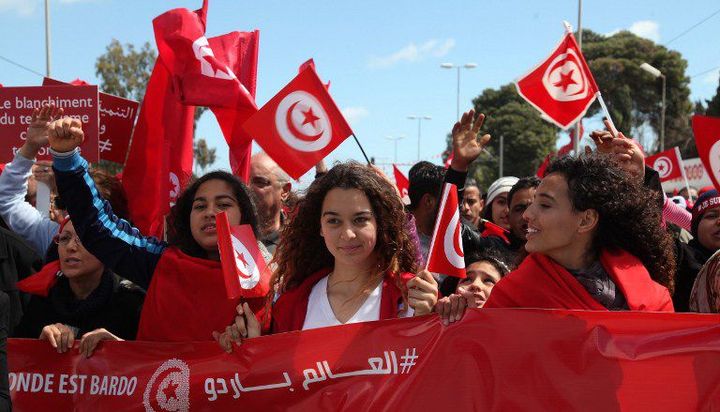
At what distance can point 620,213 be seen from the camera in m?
3.08

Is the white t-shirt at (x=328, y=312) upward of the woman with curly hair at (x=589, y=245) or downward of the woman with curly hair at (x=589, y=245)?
downward

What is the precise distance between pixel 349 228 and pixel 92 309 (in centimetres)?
133

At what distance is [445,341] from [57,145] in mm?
1987

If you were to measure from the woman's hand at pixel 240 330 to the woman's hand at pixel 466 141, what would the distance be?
1.08 metres

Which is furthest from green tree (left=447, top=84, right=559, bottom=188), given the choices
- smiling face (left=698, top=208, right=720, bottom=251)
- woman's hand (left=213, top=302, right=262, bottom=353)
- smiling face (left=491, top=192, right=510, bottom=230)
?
woman's hand (left=213, top=302, right=262, bottom=353)

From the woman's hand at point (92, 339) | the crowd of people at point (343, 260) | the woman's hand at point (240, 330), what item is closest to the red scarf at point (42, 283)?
the crowd of people at point (343, 260)

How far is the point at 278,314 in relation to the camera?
140 inches

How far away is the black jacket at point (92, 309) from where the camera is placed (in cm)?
394

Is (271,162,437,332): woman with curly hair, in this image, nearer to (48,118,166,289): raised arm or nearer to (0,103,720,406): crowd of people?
(0,103,720,406): crowd of people

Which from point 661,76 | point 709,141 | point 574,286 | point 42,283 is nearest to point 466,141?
point 574,286

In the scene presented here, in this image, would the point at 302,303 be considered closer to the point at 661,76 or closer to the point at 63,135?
the point at 63,135

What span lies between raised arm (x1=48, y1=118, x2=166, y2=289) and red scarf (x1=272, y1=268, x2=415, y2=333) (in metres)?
0.76

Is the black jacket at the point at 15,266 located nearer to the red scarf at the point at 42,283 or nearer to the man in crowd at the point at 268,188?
the red scarf at the point at 42,283

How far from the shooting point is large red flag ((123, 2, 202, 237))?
5270 millimetres
